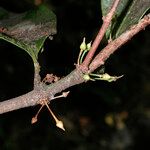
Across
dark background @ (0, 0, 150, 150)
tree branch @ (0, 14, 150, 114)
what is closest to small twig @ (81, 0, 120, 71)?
tree branch @ (0, 14, 150, 114)

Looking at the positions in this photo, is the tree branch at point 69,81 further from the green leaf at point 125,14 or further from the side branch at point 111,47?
the green leaf at point 125,14

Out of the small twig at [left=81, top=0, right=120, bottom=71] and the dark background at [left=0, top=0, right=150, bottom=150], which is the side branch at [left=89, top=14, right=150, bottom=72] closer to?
the small twig at [left=81, top=0, right=120, bottom=71]

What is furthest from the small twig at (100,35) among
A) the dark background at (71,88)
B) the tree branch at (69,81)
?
the dark background at (71,88)

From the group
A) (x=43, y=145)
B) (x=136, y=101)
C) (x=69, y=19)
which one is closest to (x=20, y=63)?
(x=69, y=19)

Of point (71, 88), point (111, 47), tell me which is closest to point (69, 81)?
point (111, 47)

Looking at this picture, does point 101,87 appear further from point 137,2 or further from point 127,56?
point 137,2

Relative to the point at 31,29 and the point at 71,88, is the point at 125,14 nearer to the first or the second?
the point at 31,29
